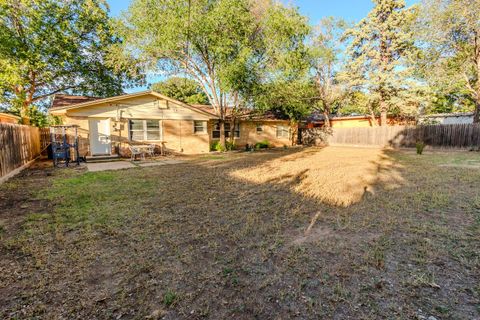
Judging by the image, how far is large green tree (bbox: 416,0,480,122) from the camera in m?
14.9

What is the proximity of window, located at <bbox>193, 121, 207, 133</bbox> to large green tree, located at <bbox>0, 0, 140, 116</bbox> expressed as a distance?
5.33m

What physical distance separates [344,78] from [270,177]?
15986 mm

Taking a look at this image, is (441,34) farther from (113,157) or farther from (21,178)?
(21,178)

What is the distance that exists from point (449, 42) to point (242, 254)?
22.0m

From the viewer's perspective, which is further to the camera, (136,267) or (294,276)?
(136,267)

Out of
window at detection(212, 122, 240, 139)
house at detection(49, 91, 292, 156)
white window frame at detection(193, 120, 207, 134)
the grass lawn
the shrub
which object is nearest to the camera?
the grass lawn

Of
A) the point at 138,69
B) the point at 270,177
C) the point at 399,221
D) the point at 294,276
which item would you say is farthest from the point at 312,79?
the point at 294,276

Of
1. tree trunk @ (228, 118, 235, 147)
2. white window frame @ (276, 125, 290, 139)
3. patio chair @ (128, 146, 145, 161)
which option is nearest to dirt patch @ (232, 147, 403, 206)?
patio chair @ (128, 146, 145, 161)

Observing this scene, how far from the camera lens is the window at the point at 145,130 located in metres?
13.8

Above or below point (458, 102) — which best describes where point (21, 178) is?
below

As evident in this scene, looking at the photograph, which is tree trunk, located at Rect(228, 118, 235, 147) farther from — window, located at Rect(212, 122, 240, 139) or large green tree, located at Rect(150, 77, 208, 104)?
large green tree, located at Rect(150, 77, 208, 104)

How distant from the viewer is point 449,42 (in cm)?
1650

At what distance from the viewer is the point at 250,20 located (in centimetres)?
1393

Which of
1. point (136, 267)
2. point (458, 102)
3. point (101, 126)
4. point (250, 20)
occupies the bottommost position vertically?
point (136, 267)
